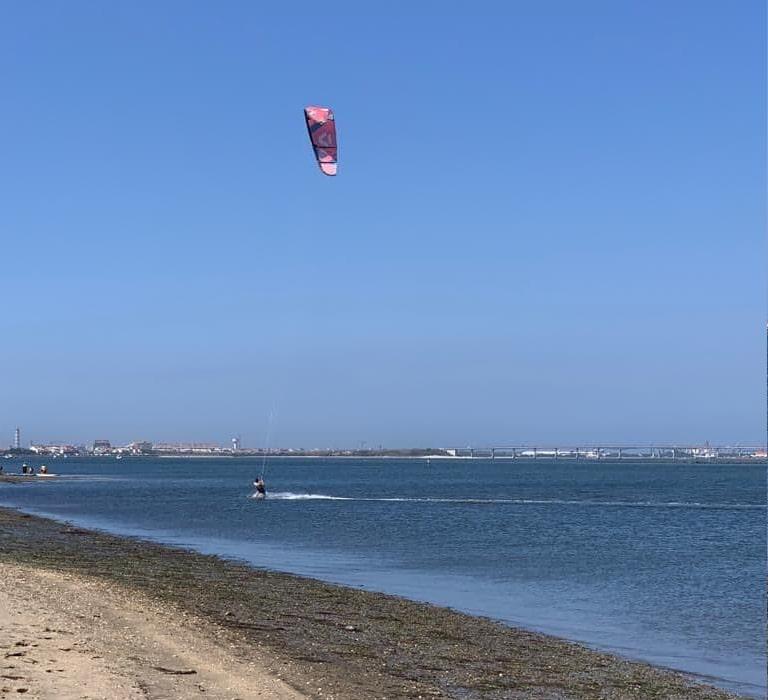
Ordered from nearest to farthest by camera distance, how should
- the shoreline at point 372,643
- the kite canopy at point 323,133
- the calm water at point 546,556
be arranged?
the shoreline at point 372,643, the calm water at point 546,556, the kite canopy at point 323,133

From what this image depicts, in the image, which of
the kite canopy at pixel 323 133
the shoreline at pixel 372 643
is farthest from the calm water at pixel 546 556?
the kite canopy at pixel 323 133

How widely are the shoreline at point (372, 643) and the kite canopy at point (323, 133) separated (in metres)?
12.4

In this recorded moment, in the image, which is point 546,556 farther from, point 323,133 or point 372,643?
point 372,643

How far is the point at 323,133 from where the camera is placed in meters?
31.7

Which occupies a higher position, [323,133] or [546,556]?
[323,133]

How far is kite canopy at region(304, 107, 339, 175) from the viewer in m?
31.2

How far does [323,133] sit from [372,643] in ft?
63.4

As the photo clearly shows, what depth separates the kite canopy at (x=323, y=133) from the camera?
31234 mm

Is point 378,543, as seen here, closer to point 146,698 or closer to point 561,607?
point 561,607

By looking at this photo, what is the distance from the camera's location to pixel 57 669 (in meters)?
10.7

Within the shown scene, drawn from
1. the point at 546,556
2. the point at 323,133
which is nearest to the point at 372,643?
the point at 546,556

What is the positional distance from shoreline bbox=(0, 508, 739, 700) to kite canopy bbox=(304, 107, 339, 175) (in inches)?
489

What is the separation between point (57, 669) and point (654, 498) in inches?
2664

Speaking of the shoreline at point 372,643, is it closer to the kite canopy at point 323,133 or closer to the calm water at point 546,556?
the calm water at point 546,556
